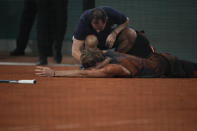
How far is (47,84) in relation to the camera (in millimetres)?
3426

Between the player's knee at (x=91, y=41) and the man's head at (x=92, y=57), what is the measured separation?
0.21m

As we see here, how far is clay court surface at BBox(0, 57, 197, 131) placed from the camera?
2230mm

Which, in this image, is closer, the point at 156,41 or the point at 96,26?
the point at 96,26

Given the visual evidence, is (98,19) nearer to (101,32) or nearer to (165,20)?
(101,32)

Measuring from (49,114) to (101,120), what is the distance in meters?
0.30

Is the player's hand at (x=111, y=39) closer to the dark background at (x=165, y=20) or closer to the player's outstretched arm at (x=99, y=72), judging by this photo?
the player's outstretched arm at (x=99, y=72)

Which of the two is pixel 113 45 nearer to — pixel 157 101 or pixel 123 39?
pixel 123 39

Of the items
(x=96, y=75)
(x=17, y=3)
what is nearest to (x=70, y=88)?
(x=96, y=75)

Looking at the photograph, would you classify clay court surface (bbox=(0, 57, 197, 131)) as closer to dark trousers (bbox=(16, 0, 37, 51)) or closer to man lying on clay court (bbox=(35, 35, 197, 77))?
man lying on clay court (bbox=(35, 35, 197, 77))

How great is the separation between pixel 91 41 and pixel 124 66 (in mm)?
471

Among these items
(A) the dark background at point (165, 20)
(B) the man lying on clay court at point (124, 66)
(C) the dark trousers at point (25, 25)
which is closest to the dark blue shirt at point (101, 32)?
(B) the man lying on clay court at point (124, 66)

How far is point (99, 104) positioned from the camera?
275cm

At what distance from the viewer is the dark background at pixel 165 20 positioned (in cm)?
497

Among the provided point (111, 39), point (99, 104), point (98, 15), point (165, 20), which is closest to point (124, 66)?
point (111, 39)
